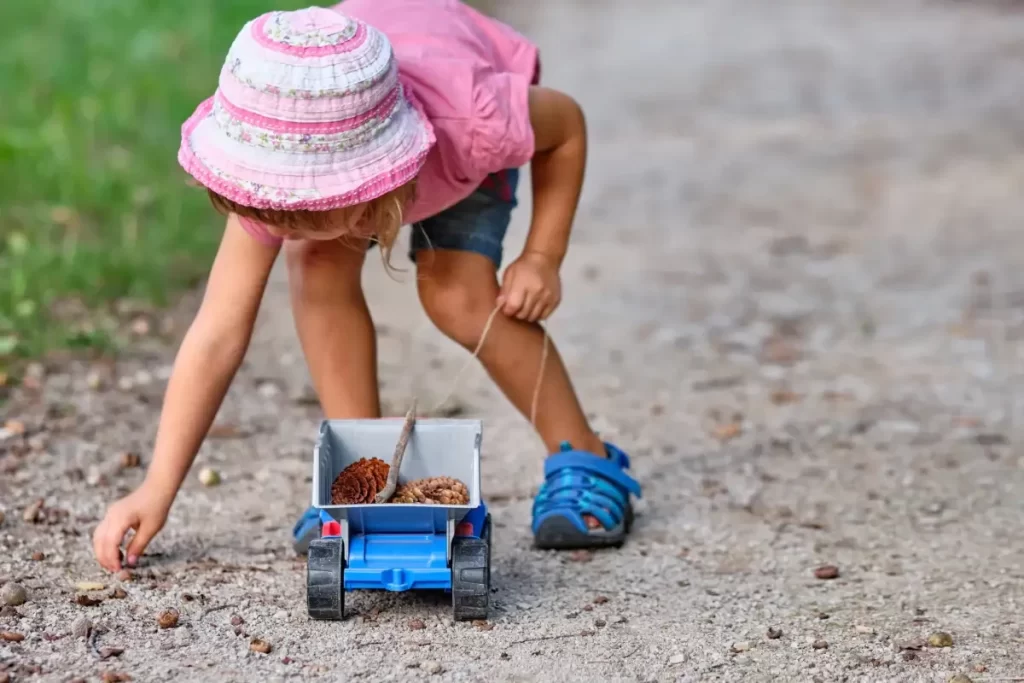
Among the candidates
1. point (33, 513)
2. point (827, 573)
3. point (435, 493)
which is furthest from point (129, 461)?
point (827, 573)

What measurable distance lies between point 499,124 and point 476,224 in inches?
13.3

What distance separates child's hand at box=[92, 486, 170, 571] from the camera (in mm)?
2605

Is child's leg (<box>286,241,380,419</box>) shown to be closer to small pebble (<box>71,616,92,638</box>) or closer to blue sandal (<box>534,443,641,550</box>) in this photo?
blue sandal (<box>534,443,641,550</box>)

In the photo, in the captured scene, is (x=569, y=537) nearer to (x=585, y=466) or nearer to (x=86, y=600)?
(x=585, y=466)

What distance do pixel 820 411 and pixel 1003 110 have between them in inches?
158

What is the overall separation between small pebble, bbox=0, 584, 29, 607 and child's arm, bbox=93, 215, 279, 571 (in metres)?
0.18

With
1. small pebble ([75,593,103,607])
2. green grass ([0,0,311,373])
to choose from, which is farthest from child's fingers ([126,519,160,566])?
green grass ([0,0,311,373])

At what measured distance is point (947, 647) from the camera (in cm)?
237

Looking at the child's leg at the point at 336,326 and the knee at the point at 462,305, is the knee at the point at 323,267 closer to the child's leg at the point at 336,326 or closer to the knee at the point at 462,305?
the child's leg at the point at 336,326

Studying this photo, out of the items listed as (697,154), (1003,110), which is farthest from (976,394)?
(1003,110)

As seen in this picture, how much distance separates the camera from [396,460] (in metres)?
2.40

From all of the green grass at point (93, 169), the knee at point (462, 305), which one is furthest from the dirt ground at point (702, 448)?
the knee at point (462, 305)

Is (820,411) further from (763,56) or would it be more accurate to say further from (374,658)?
(763,56)

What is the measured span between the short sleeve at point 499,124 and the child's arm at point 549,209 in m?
0.11
